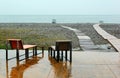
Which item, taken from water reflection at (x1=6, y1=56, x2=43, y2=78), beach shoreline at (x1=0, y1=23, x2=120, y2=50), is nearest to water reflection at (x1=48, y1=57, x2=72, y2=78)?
water reflection at (x1=6, y1=56, x2=43, y2=78)

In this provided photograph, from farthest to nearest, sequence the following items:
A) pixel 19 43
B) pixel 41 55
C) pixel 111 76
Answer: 1. pixel 41 55
2. pixel 19 43
3. pixel 111 76

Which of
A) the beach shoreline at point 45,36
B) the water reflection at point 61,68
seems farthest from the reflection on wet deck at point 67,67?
the beach shoreline at point 45,36

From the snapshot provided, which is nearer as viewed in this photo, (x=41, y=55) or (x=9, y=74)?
(x=9, y=74)

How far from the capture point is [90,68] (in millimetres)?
10656

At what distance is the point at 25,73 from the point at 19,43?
183cm

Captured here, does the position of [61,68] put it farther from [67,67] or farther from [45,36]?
[45,36]

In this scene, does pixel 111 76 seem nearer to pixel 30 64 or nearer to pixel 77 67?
pixel 77 67

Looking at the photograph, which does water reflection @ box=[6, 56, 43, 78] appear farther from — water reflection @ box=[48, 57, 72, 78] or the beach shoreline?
the beach shoreline

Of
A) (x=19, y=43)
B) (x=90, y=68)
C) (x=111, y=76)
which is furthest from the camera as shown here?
(x=19, y=43)

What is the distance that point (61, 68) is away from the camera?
34.7ft

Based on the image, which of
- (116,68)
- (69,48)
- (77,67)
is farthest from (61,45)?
(116,68)

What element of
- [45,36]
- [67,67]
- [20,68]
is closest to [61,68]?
[67,67]

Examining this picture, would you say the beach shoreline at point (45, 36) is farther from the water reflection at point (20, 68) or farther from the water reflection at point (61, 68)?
the water reflection at point (61, 68)

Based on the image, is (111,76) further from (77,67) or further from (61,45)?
(61,45)
